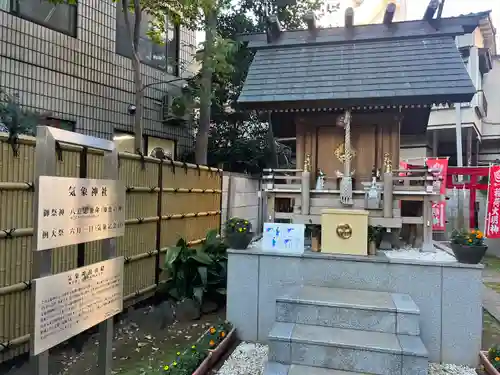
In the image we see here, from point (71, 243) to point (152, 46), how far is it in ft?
29.0

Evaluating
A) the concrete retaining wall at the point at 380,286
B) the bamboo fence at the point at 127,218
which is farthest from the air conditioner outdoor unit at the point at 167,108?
the concrete retaining wall at the point at 380,286

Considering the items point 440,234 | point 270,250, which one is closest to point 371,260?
point 270,250

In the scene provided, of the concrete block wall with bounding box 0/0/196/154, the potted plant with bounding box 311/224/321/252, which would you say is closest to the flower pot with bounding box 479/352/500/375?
the potted plant with bounding box 311/224/321/252

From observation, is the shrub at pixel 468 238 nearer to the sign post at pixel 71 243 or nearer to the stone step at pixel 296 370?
the stone step at pixel 296 370

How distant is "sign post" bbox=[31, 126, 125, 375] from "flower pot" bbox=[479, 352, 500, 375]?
3.93 meters

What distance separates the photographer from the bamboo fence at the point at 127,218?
12.2 feet

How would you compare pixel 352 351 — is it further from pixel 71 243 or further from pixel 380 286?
pixel 71 243

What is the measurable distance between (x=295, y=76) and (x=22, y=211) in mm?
4536

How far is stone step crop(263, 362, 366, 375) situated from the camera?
3.93 m

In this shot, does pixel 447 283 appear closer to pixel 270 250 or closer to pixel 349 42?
pixel 270 250

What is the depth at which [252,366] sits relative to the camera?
442 centimetres

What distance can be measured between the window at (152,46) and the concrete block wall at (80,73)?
7.7 inches

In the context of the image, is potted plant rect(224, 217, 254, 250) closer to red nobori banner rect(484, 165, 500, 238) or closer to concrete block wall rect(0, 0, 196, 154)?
concrete block wall rect(0, 0, 196, 154)

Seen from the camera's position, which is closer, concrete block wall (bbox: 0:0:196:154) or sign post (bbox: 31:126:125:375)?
sign post (bbox: 31:126:125:375)
